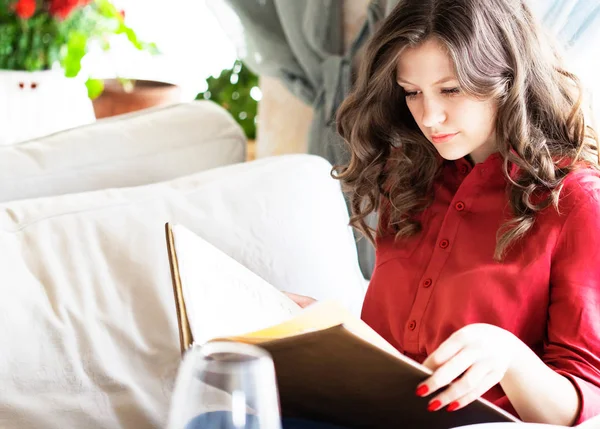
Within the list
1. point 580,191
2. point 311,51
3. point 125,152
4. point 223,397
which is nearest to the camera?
point 223,397

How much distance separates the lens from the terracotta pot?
2816 millimetres

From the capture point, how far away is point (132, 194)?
1.43m

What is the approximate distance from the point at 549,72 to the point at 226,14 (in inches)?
54.8

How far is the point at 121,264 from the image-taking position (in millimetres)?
1319

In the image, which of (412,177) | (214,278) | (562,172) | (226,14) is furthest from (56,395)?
(226,14)

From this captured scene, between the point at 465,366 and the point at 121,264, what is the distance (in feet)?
2.10

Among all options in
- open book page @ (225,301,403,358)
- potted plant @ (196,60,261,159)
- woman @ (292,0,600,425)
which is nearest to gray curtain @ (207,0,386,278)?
potted plant @ (196,60,261,159)

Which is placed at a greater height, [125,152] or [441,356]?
[125,152]

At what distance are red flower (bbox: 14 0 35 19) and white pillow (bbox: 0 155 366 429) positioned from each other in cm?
115

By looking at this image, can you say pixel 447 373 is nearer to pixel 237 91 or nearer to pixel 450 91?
pixel 450 91

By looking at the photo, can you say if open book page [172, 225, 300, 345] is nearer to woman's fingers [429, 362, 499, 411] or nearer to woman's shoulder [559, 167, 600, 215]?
woman's fingers [429, 362, 499, 411]

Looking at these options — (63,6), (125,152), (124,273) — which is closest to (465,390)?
(124,273)

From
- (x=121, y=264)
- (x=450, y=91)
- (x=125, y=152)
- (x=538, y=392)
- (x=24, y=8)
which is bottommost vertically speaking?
(x=538, y=392)

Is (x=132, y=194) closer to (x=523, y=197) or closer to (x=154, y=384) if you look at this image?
(x=154, y=384)
